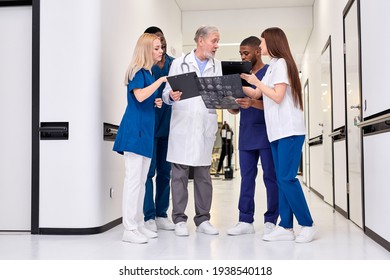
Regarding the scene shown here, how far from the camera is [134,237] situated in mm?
3141

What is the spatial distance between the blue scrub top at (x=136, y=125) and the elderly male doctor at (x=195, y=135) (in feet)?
0.81

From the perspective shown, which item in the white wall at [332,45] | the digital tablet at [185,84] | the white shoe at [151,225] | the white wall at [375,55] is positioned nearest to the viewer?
the white wall at [375,55]

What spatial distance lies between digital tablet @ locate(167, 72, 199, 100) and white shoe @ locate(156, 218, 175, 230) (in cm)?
117

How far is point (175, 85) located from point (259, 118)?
730mm

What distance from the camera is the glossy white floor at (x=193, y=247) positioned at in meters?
2.71

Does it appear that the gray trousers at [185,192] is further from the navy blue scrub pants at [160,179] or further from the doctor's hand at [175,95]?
the doctor's hand at [175,95]

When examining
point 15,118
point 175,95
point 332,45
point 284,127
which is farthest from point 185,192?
point 332,45

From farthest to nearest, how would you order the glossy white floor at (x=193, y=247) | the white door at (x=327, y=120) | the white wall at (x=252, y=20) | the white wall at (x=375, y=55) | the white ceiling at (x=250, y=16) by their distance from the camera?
the white wall at (x=252, y=20) → the white ceiling at (x=250, y=16) → the white door at (x=327, y=120) → the white wall at (x=375, y=55) → the glossy white floor at (x=193, y=247)

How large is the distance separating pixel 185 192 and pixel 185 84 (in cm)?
93

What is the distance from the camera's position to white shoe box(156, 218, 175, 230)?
3.74m

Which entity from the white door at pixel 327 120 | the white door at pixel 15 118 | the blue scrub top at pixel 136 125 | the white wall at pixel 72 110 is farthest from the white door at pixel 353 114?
the white door at pixel 15 118

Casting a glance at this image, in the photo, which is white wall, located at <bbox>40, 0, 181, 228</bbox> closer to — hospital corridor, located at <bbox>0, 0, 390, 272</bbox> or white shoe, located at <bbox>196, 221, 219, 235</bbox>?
hospital corridor, located at <bbox>0, 0, 390, 272</bbox>

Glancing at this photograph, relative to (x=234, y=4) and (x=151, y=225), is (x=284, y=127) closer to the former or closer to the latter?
(x=151, y=225)

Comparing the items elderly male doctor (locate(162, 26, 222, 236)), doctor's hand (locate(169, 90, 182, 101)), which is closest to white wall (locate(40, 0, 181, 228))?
elderly male doctor (locate(162, 26, 222, 236))
